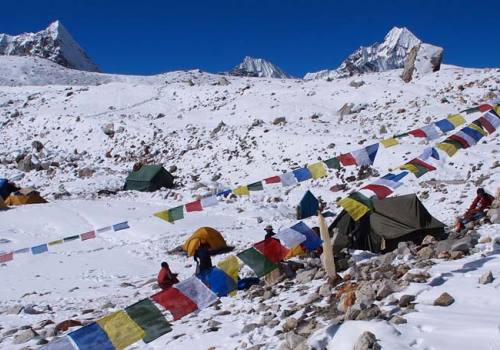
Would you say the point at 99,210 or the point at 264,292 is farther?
the point at 99,210

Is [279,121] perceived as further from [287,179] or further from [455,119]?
[287,179]

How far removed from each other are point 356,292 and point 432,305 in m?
1.20

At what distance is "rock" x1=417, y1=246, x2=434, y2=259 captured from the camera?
9734 mm

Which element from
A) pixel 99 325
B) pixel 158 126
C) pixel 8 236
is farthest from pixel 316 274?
pixel 158 126

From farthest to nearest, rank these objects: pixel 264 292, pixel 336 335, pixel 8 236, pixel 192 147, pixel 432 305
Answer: pixel 192 147, pixel 8 236, pixel 264 292, pixel 432 305, pixel 336 335

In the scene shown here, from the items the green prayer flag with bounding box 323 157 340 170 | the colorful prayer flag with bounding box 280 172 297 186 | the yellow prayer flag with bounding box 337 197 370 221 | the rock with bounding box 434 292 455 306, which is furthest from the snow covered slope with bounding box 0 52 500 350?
the green prayer flag with bounding box 323 157 340 170

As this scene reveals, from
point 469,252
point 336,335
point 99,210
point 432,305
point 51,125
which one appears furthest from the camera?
point 51,125

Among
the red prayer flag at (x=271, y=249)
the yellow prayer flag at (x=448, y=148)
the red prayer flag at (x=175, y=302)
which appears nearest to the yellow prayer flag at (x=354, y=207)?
the red prayer flag at (x=271, y=249)

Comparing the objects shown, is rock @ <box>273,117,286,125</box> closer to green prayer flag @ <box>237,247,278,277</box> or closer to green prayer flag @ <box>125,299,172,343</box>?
green prayer flag @ <box>237,247,278,277</box>

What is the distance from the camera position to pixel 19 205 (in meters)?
25.3

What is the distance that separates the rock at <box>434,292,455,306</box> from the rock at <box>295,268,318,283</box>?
3967 mm

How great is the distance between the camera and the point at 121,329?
7242 millimetres

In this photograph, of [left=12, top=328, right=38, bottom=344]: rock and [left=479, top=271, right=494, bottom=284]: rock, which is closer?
[left=479, top=271, right=494, bottom=284]: rock

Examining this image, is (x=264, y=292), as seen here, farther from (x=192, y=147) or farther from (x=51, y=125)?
(x=51, y=125)
